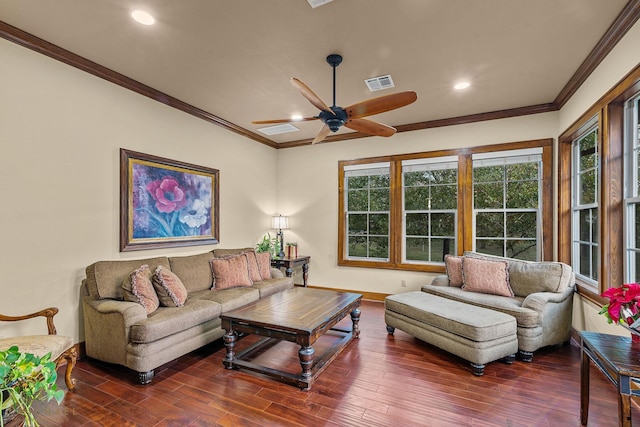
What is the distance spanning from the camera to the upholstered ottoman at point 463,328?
2.77 metres

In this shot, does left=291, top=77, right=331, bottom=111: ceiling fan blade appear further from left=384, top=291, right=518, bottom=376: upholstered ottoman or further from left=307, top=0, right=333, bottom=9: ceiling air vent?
left=384, top=291, right=518, bottom=376: upholstered ottoman

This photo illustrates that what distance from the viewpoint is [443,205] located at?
16.2 feet

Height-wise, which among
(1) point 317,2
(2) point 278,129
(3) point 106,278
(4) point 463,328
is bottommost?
(4) point 463,328

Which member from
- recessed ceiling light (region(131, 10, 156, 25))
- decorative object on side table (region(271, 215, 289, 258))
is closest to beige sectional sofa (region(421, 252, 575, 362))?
decorative object on side table (region(271, 215, 289, 258))

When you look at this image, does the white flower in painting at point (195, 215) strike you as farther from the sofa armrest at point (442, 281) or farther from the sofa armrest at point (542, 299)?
the sofa armrest at point (542, 299)

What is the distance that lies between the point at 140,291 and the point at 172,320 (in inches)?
17.1

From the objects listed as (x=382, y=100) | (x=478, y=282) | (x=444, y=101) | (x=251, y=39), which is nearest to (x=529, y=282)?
(x=478, y=282)

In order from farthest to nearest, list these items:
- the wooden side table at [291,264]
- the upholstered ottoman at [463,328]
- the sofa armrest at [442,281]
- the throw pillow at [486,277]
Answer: the wooden side table at [291,264], the sofa armrest at [442,281], the throw pillow at [486,277], the upholstered ottoman at [463,328]

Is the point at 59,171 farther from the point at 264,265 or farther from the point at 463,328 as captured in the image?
the point at 463,328

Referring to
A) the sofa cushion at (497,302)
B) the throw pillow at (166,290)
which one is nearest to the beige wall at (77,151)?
the sofa cushion at (497,302)

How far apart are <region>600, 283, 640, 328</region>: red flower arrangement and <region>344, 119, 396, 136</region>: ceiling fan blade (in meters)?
2.20

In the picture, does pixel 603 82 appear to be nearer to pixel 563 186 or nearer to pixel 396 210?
pixel 563 186

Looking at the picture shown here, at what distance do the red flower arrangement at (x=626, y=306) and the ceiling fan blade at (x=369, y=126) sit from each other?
2.20m

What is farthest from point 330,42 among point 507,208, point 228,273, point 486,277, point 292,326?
point 507,208
